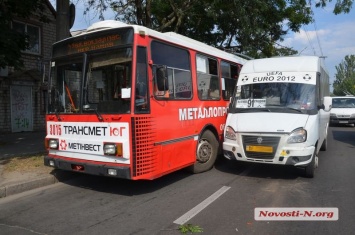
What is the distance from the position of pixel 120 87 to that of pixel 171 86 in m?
1.13

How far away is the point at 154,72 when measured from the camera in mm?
6074

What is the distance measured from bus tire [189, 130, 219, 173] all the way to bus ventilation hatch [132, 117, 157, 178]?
1.80m

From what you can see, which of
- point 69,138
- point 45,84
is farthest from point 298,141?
point 45,84

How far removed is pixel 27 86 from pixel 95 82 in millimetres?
11363

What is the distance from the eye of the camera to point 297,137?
6.84 m

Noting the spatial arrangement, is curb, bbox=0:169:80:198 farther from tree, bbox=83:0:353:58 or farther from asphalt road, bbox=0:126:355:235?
tree, bbox=83:0:353:58

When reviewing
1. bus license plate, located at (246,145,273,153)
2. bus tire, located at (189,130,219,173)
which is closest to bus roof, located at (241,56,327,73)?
bus tire, located at (189,130,219,173)

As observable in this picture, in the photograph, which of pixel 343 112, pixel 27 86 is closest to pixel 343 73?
pixel 343 112

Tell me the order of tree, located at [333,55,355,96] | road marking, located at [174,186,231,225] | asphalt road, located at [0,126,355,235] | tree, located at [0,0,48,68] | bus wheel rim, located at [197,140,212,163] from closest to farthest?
asphalt road, located at [0,126,355,235] < road marking, located at [174,186,231,225] < bus wheel rim, located at [197,140,212,163] < tree, located at [0,0,48,68] < tree, located at [333,55,355,96]

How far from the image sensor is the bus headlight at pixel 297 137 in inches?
269

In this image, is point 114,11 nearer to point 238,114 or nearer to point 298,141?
point 238,114

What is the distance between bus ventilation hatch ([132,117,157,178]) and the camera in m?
5.74

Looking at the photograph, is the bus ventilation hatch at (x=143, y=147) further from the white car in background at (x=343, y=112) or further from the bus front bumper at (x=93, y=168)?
the white car in background at (x=343, y=112)

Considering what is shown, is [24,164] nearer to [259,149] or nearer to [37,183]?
[37,183]
